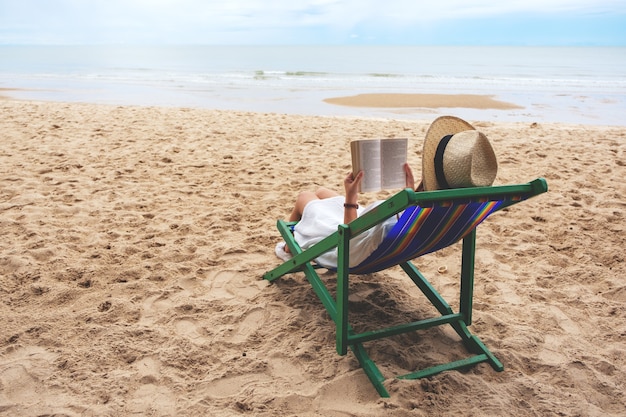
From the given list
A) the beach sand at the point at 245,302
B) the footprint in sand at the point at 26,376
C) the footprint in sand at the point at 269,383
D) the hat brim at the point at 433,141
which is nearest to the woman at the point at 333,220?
the hat brim at the point at 433,141

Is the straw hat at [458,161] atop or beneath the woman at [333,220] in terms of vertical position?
atop

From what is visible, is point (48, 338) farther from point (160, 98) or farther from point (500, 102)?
point (500, 102)

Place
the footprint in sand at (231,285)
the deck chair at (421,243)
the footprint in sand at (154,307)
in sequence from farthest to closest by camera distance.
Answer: the footprint in sand at (231,285), the footprint in sand at (154,307), the deck chair at (421,243)

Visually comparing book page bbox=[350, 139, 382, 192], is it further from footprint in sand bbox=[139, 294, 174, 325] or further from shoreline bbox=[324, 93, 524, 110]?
shoreline bbox=[324, 93, 524, 110]

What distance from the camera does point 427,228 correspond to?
1932 mm

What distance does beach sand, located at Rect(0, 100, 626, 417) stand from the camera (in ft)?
6.56

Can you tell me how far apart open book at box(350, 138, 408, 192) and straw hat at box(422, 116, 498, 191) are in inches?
7.3

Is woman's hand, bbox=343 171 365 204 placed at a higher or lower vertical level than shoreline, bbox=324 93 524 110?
higher

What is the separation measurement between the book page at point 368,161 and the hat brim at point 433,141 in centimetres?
22

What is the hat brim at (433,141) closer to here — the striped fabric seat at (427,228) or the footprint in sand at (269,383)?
the striped fabric seat at (427,228)

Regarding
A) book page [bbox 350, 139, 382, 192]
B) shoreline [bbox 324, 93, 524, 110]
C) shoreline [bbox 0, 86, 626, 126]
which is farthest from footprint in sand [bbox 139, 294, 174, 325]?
shoreline [bbox 324, 93, 524, 110]

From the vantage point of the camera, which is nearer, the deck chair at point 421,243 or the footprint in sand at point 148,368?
the deck chair at point 421,243

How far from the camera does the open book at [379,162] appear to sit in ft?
6.98

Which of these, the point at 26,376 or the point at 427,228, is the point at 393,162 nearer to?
the point at 427,228
